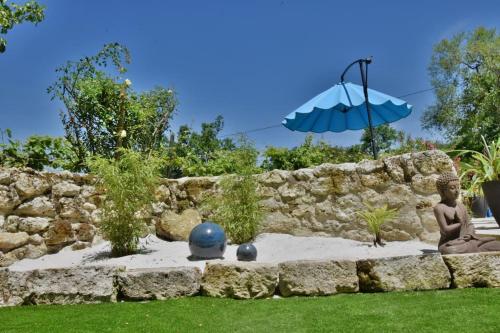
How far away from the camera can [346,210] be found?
686 cm

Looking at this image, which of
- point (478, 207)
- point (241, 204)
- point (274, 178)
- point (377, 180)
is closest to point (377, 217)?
point (377, 180)

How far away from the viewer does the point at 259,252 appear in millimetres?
6594

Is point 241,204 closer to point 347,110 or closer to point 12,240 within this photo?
point 12,240

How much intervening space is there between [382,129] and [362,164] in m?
27.1

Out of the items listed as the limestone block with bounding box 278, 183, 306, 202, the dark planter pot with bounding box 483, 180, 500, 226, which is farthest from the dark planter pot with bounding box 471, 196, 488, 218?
the dark planter pot with bounding box 483, 180, 500, 226

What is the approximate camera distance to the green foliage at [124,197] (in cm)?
629

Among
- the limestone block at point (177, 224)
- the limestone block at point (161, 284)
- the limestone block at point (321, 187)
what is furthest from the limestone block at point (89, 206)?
the limestone block at point (321, 187)

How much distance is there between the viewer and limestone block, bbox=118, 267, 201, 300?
14.4 ft

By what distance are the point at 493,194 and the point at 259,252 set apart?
2978 millimetres

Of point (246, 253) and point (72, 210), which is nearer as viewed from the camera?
point (246, 253)

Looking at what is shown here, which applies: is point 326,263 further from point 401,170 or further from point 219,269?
point 401,170

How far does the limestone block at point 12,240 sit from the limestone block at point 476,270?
5179 mm

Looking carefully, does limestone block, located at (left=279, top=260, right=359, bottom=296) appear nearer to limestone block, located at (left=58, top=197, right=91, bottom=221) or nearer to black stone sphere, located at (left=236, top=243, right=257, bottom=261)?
black stone sphere, located at (left=236, top=243, right=257, bottom=261)

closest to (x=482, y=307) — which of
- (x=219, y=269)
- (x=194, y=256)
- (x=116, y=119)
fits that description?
(x=219, y=269)
